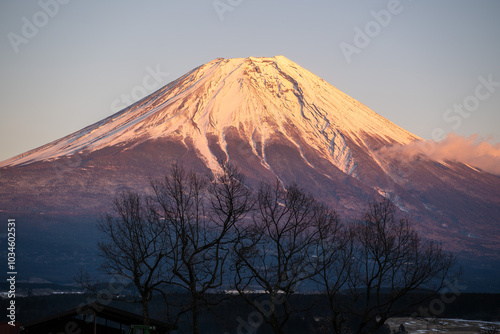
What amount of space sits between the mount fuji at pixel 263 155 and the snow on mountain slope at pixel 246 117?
37 centimetres

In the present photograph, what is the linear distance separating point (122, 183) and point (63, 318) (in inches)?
4554

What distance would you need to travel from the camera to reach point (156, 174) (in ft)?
468

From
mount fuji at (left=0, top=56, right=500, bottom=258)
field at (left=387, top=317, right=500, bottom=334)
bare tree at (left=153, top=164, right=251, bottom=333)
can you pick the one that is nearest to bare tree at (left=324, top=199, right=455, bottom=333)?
bare tree at (left=153, top=164, right=251, bottom=333)

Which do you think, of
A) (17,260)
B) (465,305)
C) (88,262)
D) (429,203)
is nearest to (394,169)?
(429,203)

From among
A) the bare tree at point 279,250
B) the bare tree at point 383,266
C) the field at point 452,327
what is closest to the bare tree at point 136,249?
the bare tree at point 279,250

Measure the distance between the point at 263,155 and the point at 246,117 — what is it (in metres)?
19.0

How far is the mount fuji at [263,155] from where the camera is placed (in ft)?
473

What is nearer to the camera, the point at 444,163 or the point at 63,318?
the point at 63,318

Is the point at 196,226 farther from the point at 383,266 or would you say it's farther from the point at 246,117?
the point at 246,117

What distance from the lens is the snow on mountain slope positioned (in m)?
162

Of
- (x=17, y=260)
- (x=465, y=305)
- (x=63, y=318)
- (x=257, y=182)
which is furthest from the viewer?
(x=257, y=182)

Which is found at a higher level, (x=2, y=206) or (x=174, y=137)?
(x=174, y=137)

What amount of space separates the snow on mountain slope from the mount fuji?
0.37 m

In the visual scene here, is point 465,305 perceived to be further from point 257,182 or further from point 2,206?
point 2,206
